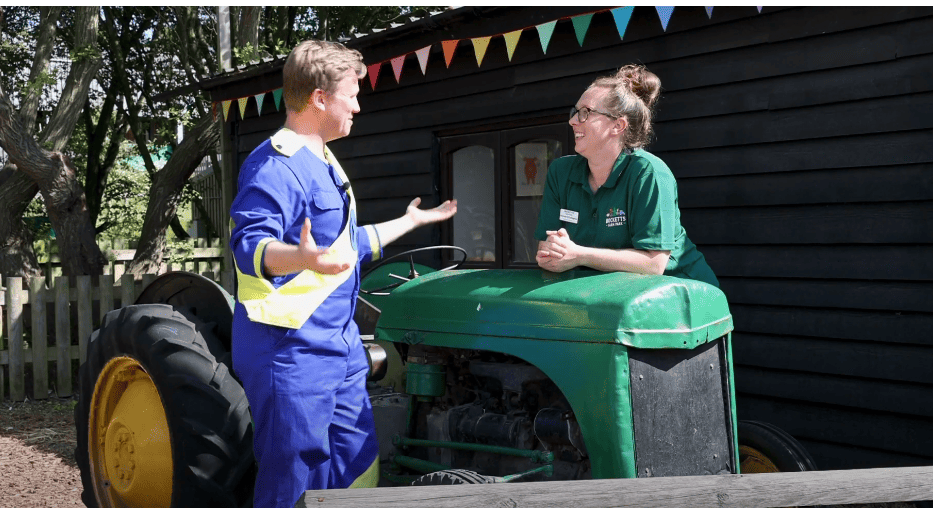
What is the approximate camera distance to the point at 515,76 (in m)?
6.55

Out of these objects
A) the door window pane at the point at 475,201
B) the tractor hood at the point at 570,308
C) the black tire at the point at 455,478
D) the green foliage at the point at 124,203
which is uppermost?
the green foliage at the point at 124,203

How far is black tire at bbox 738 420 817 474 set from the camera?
11.4 ft

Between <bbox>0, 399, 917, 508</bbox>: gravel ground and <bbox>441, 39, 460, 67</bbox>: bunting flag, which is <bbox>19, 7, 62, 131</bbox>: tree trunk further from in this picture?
<bbox>441, 39, 460, 67</bbox>: bunting flag

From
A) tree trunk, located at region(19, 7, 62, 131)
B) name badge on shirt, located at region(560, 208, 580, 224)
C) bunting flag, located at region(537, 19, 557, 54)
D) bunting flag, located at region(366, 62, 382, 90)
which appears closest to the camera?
name badge on shirt, located at region(560, 208, 580, 224)

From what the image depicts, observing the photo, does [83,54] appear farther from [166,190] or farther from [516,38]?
[516,38]

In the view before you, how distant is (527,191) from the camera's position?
6.69m

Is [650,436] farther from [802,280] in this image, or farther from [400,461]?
[802,280]

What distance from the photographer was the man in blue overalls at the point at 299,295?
2258 millimetres

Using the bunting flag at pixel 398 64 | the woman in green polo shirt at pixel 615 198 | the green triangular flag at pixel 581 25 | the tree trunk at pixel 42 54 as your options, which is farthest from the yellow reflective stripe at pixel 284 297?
the tree trunk at pixel 42 54

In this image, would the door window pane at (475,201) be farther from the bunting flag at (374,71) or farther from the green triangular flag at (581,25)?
the green triangular flag at (581,25)

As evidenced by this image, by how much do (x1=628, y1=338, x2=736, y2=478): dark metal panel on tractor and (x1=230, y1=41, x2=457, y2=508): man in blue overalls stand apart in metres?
0.82

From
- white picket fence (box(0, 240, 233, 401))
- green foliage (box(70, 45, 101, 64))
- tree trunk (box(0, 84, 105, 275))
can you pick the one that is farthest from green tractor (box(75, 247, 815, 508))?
green foliage (box(70, 45, 101, 64))

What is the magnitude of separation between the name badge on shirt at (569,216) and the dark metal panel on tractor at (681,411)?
0.60m

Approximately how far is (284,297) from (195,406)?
0.72 metres
